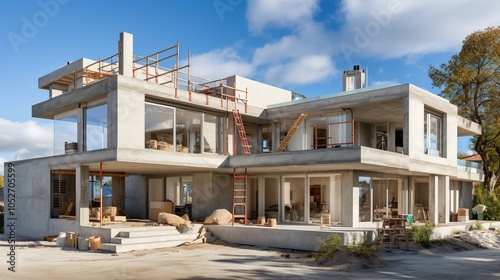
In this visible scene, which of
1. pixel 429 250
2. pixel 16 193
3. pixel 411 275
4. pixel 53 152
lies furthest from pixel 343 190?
pixel 16 193

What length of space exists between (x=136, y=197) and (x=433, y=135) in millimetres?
16646

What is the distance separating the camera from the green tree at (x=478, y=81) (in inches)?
1232

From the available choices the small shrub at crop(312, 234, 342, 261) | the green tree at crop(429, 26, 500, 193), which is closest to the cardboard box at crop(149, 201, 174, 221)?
the small shrub at crop(312, 234, 342, 261)

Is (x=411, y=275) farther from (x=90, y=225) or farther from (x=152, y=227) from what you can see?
(x=90, y=225)

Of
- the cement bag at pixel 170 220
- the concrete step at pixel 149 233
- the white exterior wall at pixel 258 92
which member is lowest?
the concrete step at pixel 149 233

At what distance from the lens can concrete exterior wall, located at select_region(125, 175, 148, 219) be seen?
27.6 m

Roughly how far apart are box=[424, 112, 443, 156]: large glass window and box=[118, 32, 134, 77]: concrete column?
13.8 meters

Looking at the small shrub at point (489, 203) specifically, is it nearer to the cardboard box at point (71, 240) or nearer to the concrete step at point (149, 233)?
the concrete step at point (149, 233)

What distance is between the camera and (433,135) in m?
23.6

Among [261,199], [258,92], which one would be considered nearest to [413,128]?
[261,199]

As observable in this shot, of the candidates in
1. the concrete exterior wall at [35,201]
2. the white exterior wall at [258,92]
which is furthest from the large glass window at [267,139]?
the concrete exterior wall at [35,201]

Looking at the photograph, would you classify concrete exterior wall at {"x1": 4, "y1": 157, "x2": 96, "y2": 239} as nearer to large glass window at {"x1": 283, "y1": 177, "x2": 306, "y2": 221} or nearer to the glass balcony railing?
large glass window at {"x1": 283, "y1": 177, "x2": 306, "y2": 221}

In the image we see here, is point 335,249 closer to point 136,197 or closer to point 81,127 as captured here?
point 81,127

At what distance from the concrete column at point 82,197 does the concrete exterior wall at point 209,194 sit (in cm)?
558
